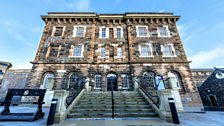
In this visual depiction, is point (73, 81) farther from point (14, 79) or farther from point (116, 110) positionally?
point (14, 79)

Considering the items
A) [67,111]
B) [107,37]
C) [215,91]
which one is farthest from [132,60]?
[215,91]

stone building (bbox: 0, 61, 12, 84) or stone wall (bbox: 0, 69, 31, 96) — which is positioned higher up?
stone building (bbox: 0, 61, 12, 84)

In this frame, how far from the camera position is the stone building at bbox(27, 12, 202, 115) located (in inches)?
499

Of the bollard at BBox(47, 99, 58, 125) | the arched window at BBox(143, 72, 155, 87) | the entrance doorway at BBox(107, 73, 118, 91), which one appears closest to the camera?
the bollard at BBox(47, 99, 58, 125)

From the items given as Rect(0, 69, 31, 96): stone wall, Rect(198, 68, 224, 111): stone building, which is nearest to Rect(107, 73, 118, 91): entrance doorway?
Rect(198, 68, 224, 111): stone building

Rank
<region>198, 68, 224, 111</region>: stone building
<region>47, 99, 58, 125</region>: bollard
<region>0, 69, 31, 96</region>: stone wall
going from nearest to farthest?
<region>47, 99, 58, 125</region>: bollard < <region>198, 68, 224, 111</region>: stone building < <region>0, 69, 31, 96</region>: stone wall

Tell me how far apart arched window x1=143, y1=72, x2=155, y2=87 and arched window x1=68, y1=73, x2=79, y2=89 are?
789cm

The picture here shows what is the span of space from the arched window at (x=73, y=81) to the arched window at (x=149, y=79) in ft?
25.9

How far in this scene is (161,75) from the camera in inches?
508

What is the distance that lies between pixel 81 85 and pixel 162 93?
901 cm

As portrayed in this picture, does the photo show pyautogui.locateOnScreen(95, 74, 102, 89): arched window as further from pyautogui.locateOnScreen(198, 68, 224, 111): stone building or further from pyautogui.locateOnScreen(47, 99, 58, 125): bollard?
pyautogui.locateOnScreen(198, 68, 224, 111): stone building

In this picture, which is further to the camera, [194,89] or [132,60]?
[132,60]

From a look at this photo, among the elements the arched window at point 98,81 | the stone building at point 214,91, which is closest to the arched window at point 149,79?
the arched window at point 98,81

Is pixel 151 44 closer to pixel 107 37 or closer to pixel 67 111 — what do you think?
pixel 107 37
